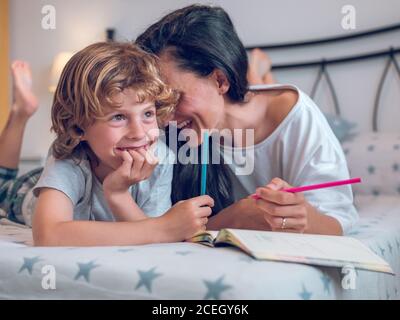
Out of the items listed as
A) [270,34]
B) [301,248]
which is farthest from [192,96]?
[270,34]

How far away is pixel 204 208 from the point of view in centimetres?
78

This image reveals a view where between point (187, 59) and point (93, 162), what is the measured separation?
1.03 ft

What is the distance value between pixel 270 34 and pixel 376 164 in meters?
0.88

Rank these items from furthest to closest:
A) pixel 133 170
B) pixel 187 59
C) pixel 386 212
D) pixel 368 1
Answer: pixel 368 1, pixel 386 212, pixel 187 59, pixel 133 170

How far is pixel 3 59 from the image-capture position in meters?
3.01

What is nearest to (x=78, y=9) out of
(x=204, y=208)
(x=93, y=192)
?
(x=93, y=192)

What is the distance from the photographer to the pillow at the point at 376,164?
1.62 meters

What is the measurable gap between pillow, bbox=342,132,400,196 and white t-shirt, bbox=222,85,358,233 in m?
0.56

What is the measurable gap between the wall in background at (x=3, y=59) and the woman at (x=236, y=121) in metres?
2.16

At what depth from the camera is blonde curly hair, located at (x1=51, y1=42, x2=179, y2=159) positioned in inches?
35.2

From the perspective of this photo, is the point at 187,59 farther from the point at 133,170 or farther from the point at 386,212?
the point at 386,212

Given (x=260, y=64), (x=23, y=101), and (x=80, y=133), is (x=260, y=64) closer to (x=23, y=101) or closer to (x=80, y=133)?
(x=23, y=101)

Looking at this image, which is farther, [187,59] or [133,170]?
[187,59]

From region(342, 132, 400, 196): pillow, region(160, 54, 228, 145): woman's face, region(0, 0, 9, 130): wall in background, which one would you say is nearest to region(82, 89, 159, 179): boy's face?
region(160, 54, 228, 145): woman's face
